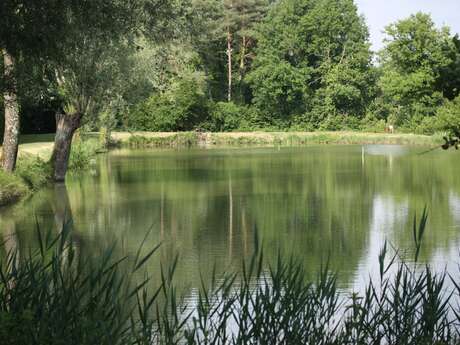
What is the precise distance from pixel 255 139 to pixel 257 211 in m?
34.0

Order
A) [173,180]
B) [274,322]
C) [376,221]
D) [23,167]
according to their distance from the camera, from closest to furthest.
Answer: [274,322] < [376,221] < [23,167] < [173,180]

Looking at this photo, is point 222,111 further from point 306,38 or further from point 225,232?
point 225,232

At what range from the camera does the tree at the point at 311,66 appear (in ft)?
182

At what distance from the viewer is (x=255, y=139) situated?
51.1 m

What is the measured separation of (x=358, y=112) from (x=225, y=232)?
145ft

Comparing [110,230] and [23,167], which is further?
[23,167]

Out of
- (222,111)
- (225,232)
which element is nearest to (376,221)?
(225,232)

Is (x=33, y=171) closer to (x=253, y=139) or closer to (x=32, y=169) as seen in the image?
(x=32, y=169)

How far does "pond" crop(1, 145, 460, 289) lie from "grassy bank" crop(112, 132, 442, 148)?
51.8ft

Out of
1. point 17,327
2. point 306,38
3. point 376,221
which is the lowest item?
point 376,221

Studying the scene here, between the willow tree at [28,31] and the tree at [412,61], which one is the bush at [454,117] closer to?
the willow tree at [28,31]

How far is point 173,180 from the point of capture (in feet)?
81.1

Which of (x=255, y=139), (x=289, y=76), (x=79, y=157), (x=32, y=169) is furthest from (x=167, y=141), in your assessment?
(x=32, y=169)

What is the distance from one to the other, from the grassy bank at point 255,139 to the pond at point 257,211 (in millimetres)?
15782
